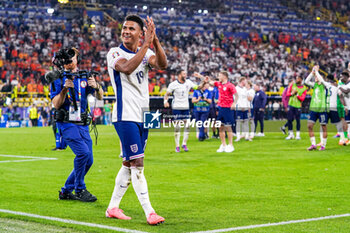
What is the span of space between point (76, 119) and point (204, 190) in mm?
2477

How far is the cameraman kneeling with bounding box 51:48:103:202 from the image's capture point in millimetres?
8156

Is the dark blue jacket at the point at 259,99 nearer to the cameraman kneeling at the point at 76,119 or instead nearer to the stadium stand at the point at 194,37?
the stadium stand at the point at 194,37

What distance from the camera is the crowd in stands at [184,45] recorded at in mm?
39987

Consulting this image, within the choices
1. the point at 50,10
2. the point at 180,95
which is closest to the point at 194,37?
the point at 50,10

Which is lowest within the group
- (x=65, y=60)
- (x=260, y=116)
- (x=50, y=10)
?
(x=260, y=116)

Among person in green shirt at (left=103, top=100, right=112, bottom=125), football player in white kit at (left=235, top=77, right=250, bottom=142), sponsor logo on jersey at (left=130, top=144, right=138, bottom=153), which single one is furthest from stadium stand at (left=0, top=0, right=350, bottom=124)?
sponsor logo on jersey at (left=130, top=144, right=138, bottom=153)

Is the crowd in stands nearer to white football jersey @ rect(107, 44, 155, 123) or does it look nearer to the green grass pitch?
the green grass pitch

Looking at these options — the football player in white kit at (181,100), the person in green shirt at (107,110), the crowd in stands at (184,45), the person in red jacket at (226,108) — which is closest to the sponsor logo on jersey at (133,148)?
the person in red jacket at (226,108)

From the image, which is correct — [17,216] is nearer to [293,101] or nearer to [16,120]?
[293,101]

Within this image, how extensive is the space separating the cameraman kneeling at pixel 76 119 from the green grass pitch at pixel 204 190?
0.26 meters

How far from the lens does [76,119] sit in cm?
830

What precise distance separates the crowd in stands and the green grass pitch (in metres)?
23.6

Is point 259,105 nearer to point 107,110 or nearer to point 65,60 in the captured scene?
point 107,110

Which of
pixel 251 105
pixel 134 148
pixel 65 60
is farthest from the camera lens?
pixel 251 105
